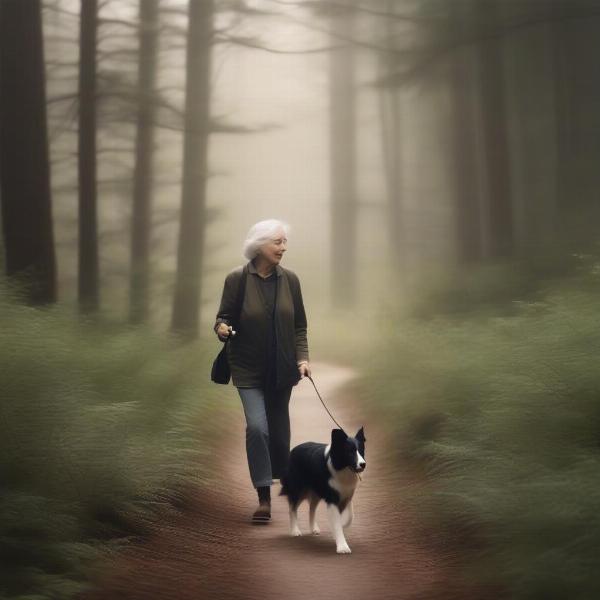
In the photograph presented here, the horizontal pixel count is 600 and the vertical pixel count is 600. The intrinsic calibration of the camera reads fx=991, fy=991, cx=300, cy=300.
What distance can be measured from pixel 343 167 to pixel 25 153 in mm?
16869

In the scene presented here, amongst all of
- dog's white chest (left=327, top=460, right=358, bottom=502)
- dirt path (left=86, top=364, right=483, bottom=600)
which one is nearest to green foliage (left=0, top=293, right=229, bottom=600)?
dirt path (left=86, top=364, right=483, bottom=600)

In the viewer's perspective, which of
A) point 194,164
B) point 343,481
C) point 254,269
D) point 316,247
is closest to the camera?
point 343,481

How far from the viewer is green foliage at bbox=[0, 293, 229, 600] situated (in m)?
→ 5.01

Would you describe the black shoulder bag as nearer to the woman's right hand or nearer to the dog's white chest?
the woman's right hand

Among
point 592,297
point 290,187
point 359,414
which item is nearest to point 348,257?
point 290,187

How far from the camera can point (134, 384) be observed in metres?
8.20

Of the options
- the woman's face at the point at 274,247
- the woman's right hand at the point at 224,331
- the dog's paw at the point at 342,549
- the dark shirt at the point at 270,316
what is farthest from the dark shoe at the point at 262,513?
the woman's face at the point at 274,247

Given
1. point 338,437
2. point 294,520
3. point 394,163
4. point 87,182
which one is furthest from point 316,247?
point 338,437

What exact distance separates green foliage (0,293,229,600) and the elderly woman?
64 cm

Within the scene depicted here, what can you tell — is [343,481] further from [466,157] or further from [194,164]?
[466,157]

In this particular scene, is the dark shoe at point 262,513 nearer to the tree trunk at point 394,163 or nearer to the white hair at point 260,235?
the white hair at point 260,235

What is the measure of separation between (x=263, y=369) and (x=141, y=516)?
1410 millimetres

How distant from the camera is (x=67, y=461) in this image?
18.3 ft

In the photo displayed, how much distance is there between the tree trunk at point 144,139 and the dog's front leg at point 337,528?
9.26m
